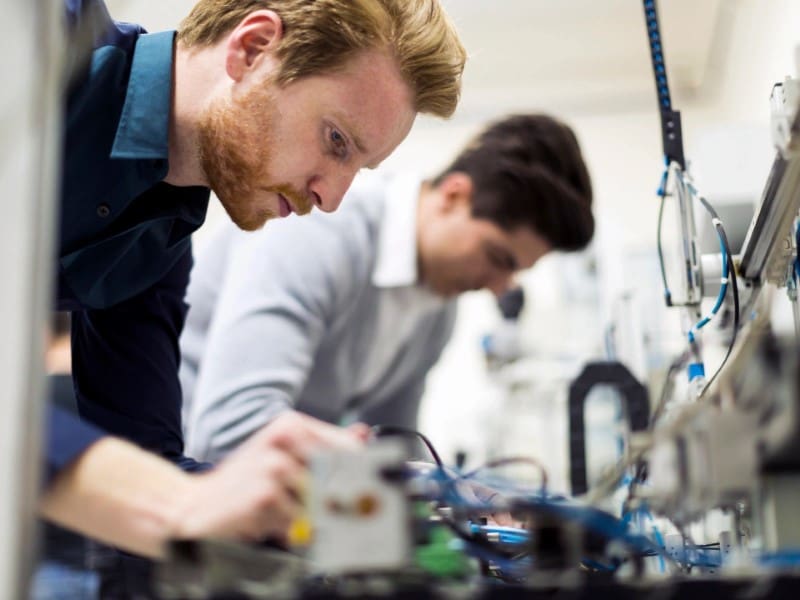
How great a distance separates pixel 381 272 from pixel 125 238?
97cm

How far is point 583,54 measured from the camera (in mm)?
4520

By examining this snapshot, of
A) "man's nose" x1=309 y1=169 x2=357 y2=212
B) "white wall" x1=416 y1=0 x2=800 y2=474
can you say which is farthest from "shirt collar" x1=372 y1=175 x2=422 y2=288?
"white wall" x1=416 y1=0 x2=800 y2=474

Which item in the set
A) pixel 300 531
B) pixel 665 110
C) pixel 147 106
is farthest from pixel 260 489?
pixel 665 110

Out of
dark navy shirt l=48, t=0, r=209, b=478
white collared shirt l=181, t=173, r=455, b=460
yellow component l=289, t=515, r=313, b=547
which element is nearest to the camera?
yellow component l=289, t=515, r=313, b=547

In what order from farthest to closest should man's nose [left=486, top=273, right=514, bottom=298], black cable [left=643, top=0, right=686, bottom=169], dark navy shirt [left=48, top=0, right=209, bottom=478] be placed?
man's nose [left=486, top=273, right=514, bottom=298]
black cable [left=643, top=0, right=686, bottom=169]
dark navy shirt [left=48, top=0, right=209, bottom=478]

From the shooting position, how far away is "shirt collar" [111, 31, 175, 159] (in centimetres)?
120

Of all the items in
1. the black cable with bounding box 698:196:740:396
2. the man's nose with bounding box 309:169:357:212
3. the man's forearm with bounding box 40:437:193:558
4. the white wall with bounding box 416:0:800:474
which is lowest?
the man's forearm with bounding box 40:437:193:558

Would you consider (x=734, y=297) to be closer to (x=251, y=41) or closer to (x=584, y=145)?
(x=251, y=41)

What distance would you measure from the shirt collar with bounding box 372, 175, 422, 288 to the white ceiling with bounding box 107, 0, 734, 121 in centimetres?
139

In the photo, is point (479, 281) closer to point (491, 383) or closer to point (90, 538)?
point (90, 538)

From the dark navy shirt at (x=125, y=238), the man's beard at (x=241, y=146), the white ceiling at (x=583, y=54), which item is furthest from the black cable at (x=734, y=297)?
the white ceiling at (x=583, y=54)

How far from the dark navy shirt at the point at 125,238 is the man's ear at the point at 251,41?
0.27ft

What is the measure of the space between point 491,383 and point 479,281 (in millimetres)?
2255

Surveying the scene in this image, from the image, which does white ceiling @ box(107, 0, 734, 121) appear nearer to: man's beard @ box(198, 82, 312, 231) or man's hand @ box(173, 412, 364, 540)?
man's beard @ box(198, 82, 312, 231)
